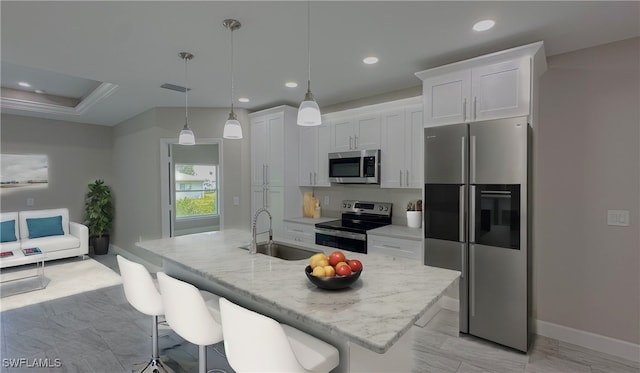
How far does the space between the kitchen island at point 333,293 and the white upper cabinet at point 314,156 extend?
2074 millimetres

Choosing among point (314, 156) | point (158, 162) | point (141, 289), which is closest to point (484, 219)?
point (314, 156)

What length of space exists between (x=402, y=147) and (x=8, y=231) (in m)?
6.46

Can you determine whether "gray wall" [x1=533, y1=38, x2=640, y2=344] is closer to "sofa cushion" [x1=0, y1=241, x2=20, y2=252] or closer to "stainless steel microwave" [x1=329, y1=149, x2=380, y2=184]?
"stainless steel microwave" [x1=329, y1=149, x2=380, y2=184]

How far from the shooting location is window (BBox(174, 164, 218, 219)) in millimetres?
7219

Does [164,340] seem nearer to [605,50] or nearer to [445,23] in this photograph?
[445,23]

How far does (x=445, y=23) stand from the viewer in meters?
2.28

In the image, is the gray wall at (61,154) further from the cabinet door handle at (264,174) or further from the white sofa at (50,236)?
the cabinet door handle at (264,174)

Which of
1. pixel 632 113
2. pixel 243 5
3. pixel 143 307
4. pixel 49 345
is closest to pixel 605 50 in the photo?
pixel 632 113

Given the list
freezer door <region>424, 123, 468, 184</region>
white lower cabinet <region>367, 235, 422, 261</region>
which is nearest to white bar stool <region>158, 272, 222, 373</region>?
white lower cabinet <region>367, 235, 422, 261</region>

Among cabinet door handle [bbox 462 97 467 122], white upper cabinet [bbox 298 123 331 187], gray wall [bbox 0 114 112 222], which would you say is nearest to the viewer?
cabinet door handle [bbox 462 97 467 122]

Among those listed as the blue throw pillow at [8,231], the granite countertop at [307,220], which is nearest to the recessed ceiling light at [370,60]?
the granite countertop at [307,220]

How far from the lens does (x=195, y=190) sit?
7406mm

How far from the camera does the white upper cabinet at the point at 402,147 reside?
347 centimetres

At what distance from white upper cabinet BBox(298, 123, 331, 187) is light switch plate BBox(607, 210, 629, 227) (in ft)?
9.50
